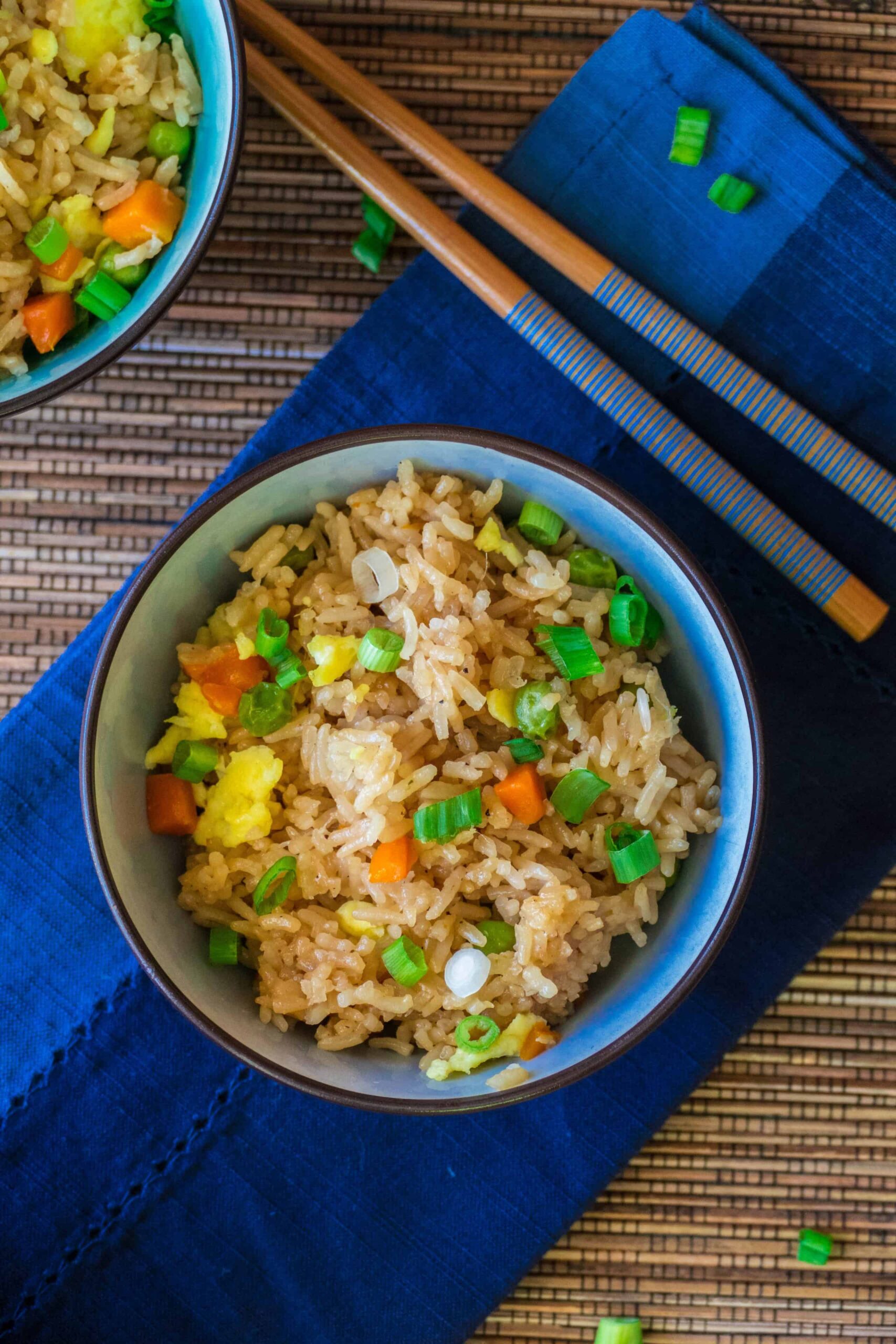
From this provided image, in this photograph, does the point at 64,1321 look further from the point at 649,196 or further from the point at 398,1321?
the point at 649,196

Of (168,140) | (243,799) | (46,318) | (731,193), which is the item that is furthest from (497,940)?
(168,140)

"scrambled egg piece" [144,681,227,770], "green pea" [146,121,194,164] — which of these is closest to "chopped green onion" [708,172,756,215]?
"green pea" [146,121,194,164]

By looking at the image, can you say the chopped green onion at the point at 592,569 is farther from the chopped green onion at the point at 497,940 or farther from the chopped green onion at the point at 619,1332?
the chopped green onion at the point at 619,1332

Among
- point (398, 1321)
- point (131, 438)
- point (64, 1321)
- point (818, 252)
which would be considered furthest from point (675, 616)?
point (64, 1321)

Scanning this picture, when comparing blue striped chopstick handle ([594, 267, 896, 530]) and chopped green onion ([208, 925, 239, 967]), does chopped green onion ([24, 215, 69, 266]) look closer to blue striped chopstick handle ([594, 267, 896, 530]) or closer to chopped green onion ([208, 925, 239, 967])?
blue striped chopstick handle ([594, 267, 896, 530])

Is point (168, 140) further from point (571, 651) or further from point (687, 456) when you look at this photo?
point (571, 651)

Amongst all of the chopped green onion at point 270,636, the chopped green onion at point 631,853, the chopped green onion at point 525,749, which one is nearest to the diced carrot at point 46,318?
the chopped green onion at point 270,636
